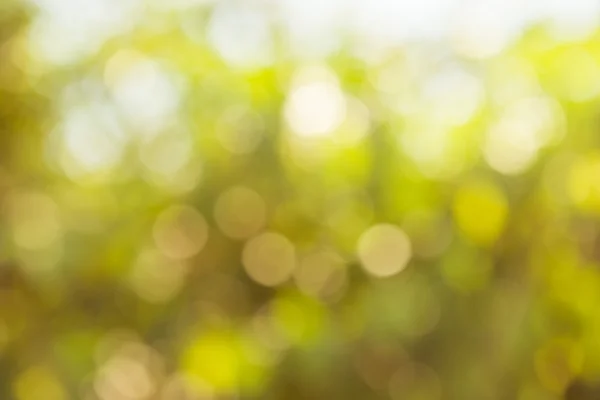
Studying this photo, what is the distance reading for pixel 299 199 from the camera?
0.75 metres

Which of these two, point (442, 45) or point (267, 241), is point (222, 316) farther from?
point (442, 45)

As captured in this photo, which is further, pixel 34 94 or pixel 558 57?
pixel 34 94

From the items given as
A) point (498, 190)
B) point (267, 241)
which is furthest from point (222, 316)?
point (498, 190)

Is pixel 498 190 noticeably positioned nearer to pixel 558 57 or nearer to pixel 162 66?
pixel 558 57

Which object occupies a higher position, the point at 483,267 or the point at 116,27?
the point at 116,27

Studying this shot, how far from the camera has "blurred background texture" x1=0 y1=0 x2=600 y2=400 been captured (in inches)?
27.4

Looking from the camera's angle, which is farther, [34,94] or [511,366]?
[34,94]

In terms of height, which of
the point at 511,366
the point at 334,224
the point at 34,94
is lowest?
the point at 511,366

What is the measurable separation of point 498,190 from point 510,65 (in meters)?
0.13

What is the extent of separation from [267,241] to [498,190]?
25 centimetres

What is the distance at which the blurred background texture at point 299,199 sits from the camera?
0.70m

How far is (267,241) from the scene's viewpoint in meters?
0.77

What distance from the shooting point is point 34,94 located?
804 millimetres

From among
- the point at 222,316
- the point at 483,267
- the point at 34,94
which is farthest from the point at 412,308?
the point at 34,94
